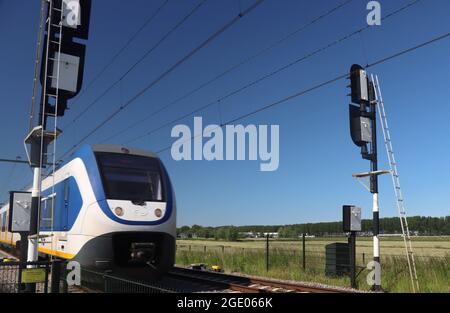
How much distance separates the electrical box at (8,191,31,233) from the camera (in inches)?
458

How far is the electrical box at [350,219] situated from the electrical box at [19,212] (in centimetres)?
918

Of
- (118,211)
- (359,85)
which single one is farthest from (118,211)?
(359,85)

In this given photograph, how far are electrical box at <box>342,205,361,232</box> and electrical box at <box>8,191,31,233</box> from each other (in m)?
9.18

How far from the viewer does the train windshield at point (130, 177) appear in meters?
11.3

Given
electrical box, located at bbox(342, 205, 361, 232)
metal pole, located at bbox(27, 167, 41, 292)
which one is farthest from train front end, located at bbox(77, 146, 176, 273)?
electrical box, located at bbox(342, 205, 361, 232)

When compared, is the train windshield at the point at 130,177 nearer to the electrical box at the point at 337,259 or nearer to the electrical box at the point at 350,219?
the electrical box at the point at 350,219

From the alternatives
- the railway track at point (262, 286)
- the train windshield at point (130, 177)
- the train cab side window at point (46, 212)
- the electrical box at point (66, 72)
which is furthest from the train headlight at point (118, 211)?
the train cab side window at point (46, 212)

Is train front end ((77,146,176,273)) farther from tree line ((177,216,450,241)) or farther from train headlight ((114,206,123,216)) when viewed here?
tree line ((177,216,450,241))

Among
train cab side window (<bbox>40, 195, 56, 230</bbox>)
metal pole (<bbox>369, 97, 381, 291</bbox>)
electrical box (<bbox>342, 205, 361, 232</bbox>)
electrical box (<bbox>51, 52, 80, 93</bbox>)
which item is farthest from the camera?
A: train cab side window (<bbox>40, 195, 56, 230</bbox>)

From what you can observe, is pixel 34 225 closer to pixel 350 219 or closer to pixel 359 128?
pixel 350 219

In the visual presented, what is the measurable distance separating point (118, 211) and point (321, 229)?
14352cm
